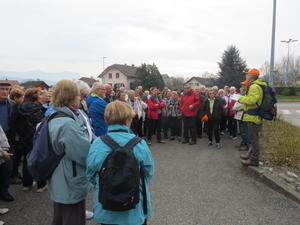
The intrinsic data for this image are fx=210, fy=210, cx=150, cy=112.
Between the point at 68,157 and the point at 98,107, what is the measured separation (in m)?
2.13

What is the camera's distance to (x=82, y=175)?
2289 millimetres

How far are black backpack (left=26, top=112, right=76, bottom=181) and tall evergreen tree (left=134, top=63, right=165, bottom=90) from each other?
137ft

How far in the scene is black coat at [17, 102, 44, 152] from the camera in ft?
13.7

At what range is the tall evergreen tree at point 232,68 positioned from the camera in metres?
30.4

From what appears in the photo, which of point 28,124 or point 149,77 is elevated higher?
point 149,77

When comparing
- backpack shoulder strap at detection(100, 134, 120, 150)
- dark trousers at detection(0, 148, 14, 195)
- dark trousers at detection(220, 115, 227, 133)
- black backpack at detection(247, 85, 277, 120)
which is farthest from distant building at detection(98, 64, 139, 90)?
backpack shoulder strap at detection(100, 134, 120, 150)

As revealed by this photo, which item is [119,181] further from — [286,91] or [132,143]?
[286,91]

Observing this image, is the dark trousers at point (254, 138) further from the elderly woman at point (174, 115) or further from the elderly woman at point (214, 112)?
the elderly woman at point (174, 115)

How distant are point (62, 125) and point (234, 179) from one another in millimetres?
3915

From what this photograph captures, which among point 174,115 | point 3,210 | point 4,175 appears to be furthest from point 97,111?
point 174,115

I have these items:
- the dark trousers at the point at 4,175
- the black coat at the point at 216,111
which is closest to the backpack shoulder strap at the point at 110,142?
the dark trousers at the point at 4,175

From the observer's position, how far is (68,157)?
223cm

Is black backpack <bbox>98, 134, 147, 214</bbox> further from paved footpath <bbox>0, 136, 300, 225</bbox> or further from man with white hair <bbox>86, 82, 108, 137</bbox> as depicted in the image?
man with white hair <bbox>86, 82, 108, 137</bbox>

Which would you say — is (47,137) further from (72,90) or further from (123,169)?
(123,169)
